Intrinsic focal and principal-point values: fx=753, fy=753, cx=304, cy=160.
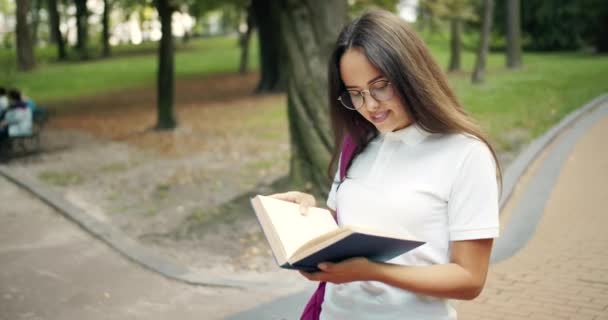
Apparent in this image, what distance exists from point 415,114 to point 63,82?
3386 centimetres

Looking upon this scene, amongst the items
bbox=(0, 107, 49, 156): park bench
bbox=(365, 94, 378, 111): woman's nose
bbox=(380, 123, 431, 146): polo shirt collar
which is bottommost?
bbox=(0, 107, 49, 156): park bench

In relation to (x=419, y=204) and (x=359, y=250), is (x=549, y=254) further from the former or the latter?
(x=359, y=250)

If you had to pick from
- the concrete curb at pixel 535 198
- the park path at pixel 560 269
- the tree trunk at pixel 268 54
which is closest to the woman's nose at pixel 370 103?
the park path at pixel 560 269

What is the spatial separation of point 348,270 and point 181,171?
10.5 metres

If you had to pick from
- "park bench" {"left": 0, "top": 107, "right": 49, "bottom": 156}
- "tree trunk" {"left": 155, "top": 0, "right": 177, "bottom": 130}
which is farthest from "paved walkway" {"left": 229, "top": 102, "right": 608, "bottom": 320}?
"park bench" {"left": 0, "top": 107, "right": 49, "bottom": 156}

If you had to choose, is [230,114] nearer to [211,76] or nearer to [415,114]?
[211,76]

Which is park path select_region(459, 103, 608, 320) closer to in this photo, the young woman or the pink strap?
the pink strap

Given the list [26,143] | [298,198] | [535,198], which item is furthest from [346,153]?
[26,143]

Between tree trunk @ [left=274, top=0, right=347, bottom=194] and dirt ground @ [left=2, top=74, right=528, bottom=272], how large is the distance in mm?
977

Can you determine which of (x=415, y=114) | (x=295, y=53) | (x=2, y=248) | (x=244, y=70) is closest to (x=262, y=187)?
(x=295, y=53)

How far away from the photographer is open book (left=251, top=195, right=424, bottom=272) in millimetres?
1994

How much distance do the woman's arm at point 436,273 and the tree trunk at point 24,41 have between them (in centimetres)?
3514

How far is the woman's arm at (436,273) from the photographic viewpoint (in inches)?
85.4

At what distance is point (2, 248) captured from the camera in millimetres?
7969
